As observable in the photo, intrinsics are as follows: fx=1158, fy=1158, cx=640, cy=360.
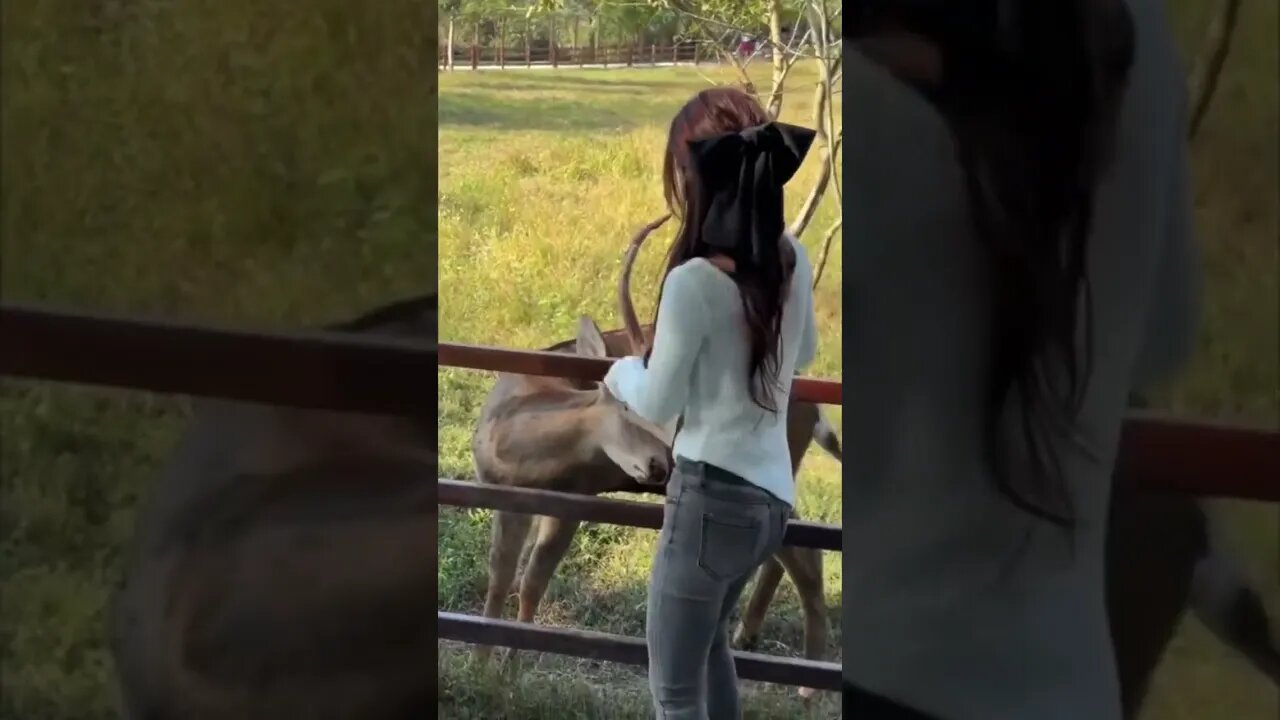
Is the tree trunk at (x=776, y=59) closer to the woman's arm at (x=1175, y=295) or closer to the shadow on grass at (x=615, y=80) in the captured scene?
the shadow on grass at (x=615, y=80)

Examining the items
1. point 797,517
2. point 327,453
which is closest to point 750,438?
point 797,517

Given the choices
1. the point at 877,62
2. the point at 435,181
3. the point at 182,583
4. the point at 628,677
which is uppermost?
the point at 877,62

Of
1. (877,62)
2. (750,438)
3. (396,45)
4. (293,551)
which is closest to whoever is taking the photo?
(877,62)

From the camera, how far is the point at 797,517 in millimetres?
1671

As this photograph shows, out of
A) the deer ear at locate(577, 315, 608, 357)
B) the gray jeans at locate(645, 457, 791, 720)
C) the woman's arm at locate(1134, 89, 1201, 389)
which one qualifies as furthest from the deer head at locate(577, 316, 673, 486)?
the woman's arm at locate(1134, 89, 1201, 389)

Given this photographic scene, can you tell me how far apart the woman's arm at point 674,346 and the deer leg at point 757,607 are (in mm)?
309

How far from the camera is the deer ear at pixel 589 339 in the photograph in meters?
1.71

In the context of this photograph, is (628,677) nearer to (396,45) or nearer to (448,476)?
(448,476)

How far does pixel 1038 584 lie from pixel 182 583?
4.22ft

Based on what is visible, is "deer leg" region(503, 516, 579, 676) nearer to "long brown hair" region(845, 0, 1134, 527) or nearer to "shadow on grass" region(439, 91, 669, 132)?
"shadow on grass" region(439, 91, 669, 132)

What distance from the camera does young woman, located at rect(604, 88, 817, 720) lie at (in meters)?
1.51

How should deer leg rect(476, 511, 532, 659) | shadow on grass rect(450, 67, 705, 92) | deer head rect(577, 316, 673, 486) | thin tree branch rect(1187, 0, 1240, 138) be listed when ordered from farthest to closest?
deer leg rect(476, 511, 532, 659) < deer head rect(577, 316, 673, 486) < shadow on grass rect(450, 67, 705, 92) < thin tree branch rect(1187, 0, 1240, 138)

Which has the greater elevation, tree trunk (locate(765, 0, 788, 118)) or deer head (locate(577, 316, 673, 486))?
tree trunk (locate(765, 0, 788, 118))

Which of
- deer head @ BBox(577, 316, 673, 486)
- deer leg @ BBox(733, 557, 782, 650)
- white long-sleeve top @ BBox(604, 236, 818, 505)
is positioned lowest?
deer leg @ BBox(733, 557, 782, 650)
